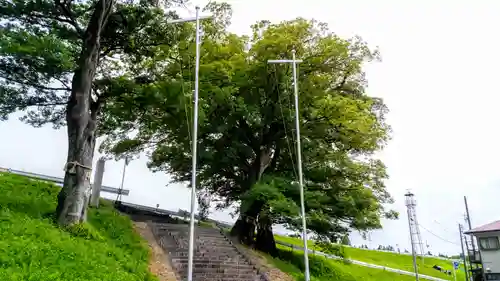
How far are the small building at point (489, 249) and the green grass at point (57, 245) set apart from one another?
23879mm

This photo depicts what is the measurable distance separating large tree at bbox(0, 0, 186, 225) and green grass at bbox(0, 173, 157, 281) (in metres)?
1.13

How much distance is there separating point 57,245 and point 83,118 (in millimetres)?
4866

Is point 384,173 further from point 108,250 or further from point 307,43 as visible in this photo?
point 108,250

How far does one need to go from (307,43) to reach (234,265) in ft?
37.3

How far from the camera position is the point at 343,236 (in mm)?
19766

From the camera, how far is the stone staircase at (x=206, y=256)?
1424cm

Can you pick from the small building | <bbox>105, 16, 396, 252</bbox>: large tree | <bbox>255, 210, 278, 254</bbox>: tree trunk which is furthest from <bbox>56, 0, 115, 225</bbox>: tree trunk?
the small building

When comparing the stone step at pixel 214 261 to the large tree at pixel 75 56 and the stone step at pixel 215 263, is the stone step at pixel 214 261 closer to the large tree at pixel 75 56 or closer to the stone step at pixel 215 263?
the stone step at pixel 215 263

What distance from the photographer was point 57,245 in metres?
10.6

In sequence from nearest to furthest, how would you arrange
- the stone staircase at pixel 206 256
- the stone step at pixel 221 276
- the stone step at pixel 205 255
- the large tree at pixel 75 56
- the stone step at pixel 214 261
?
the large tree at pixel 75 56 → the stone step at pixel 221 276 → the stone staircase at pixel 206 256 → the stone step at pixel 214 261 → the stone step at pixel 205 255

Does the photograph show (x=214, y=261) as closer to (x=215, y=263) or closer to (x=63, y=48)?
(x=215, y=263)

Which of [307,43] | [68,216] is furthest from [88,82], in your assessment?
[307,43]

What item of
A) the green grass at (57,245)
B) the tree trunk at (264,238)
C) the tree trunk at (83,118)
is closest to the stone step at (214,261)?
the green grass at (57,245)

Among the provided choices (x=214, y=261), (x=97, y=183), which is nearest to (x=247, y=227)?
(x=214, y=261)
